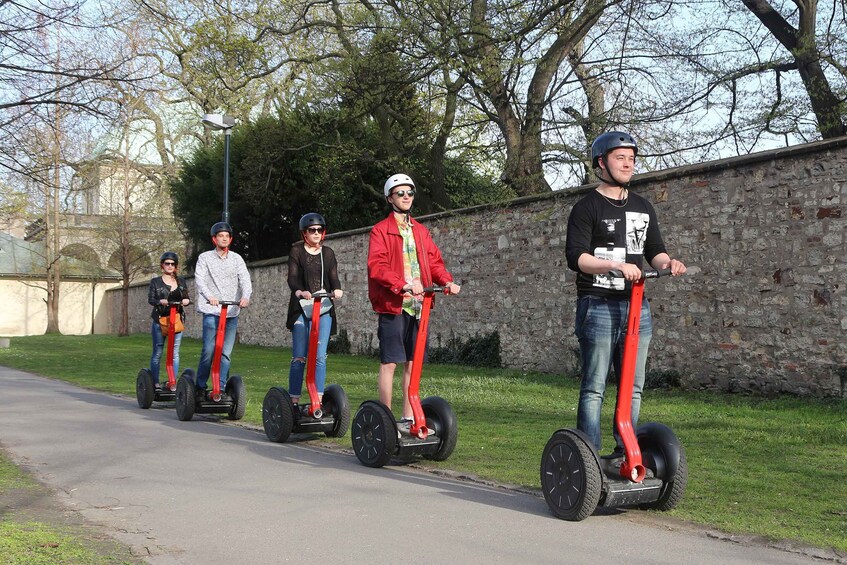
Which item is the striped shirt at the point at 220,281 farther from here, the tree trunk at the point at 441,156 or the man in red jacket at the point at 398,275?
the tree trunk at the point at 441,156

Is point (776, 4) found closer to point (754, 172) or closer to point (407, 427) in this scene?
point (754, 172)

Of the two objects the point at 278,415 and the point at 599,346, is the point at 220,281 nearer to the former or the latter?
the point at 278,415

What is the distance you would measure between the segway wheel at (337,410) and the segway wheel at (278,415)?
1.42 feet

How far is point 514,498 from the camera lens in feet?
19.7

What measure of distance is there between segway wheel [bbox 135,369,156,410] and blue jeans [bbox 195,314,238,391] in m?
1.48

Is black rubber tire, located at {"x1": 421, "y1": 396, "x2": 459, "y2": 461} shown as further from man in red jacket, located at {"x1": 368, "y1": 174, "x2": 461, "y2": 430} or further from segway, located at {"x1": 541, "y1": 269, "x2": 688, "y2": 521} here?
segway, located at {"x1": 541, "y1": 269, "x2": 688, "y2": 521}

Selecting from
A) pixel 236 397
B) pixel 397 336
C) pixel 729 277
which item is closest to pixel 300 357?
pixel 236 397

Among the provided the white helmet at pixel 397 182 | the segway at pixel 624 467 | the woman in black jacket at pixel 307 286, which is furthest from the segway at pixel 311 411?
the segway at pixel 624 467

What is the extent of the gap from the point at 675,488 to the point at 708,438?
3340mm

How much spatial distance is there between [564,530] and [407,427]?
7.34 feet

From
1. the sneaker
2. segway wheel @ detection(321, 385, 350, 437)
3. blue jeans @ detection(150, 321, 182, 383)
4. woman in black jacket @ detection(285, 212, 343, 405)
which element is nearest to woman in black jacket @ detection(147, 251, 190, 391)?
blue jeans @ detection(150, 321, 182, 383)

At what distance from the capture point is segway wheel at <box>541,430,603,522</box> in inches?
203

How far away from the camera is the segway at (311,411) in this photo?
8.57 m

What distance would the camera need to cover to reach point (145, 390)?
1166cm
